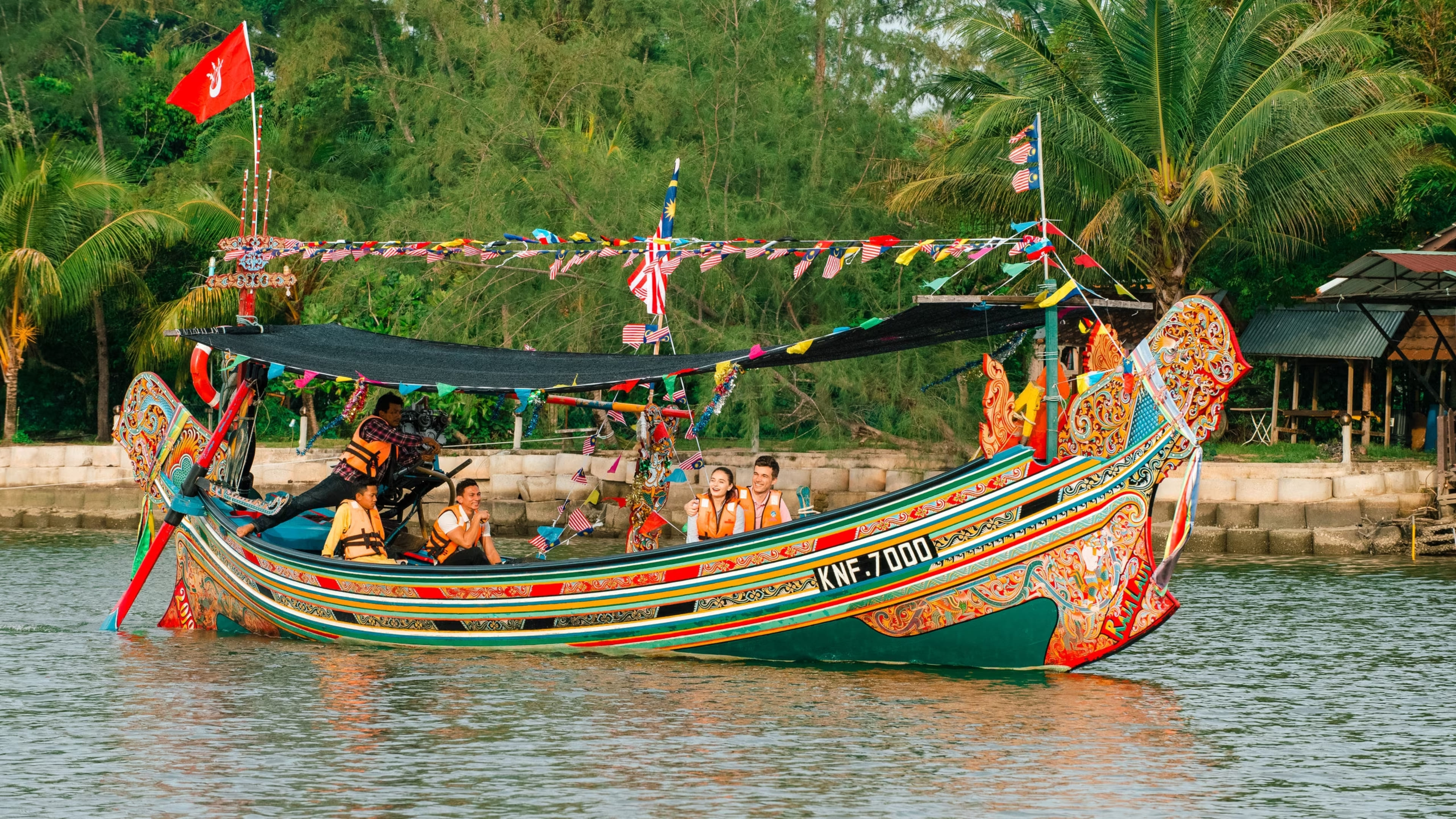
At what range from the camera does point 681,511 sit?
967 inches

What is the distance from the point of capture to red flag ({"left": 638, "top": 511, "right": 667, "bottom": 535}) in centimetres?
1270

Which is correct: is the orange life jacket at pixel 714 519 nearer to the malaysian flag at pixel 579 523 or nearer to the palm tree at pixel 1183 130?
the malaysian flag at pixel 579 523

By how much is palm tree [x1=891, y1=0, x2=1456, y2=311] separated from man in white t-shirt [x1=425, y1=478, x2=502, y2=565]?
1166 centimetres

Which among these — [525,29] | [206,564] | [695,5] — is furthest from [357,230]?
[206,564]

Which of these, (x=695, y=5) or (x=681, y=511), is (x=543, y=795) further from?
(x=695, y=5)

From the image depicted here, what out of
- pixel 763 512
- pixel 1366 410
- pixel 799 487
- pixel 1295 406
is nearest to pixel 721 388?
pixel 763 512

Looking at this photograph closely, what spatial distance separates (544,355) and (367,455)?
6.17ft

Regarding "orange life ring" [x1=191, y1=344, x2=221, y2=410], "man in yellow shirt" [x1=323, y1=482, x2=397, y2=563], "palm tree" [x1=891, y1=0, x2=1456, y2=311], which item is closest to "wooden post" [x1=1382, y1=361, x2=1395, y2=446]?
"palm tree" [x1=891, y1=0, x2=1456, y2=311]

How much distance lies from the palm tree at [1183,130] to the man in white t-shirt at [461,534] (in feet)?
38.2

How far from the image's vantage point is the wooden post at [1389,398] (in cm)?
2655

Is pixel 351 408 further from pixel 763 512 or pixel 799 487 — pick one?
pixel 799 487

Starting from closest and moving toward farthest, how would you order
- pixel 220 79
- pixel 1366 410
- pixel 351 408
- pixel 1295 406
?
pixel 351 408, pixel 220 79, pixel 1366 410, pixel 1295 406

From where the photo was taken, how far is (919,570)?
1091 centimetres

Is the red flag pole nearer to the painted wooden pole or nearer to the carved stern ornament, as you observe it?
the painted wooden pole
